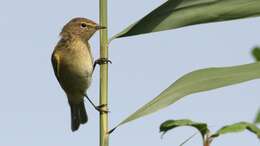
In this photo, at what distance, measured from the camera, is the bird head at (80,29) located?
20.1 ft

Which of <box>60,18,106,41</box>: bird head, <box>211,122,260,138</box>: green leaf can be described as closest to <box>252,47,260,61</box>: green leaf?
<box>211,122,260,138</box>: green leaf

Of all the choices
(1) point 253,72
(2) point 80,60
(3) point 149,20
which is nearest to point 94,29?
(2) point 80,60

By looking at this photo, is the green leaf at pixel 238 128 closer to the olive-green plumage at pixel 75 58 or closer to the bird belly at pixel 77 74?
the olive-green plumage at pixel 75 58

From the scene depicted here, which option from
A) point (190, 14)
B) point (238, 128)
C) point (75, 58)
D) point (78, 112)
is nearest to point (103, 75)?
point (190, 14)

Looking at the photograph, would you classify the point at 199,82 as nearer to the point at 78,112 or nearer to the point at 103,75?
the point at 103,75

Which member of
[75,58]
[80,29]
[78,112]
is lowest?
[78,112]

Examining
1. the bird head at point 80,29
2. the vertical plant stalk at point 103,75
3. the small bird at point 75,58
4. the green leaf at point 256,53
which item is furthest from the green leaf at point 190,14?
the small bird at point 75,58

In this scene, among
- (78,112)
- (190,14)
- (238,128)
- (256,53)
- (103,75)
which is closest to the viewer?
(238,128)

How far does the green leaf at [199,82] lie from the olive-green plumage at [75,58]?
3.85m

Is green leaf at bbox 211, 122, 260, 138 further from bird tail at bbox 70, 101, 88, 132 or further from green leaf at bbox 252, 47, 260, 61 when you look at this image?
bird tail at bbox 70, 101, 88, 132

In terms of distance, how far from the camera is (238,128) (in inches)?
67.7

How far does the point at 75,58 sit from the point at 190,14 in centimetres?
415

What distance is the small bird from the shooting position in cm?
622

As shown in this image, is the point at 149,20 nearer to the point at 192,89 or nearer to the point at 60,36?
the point at 192,89
